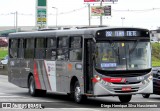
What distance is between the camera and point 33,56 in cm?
2405

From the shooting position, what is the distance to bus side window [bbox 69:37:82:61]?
19011mm

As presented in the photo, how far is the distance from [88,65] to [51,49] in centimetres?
372

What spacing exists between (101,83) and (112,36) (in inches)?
69.6

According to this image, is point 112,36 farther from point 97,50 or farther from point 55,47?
point 55,47

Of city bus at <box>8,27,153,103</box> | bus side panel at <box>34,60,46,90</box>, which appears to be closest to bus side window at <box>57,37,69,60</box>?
city bus at <box>8,27,153,103</box>

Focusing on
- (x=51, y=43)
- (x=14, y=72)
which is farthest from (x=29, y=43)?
(x=51, y=43)

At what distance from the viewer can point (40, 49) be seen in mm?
23094

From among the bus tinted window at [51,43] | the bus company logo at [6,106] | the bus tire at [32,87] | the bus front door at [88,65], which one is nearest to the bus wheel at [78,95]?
the bus front door at [88,65]

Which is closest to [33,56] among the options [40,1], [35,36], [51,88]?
[35,36]

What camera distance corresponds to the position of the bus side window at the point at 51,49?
21.6m

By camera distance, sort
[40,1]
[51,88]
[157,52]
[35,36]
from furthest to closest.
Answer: [157,52], [40,1], [35,36], [51,88]

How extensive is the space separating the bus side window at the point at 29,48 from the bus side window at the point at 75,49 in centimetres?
461

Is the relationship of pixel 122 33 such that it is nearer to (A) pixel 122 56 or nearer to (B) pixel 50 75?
(A) pixel 122 56

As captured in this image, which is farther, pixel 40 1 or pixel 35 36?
pixel 40 1
